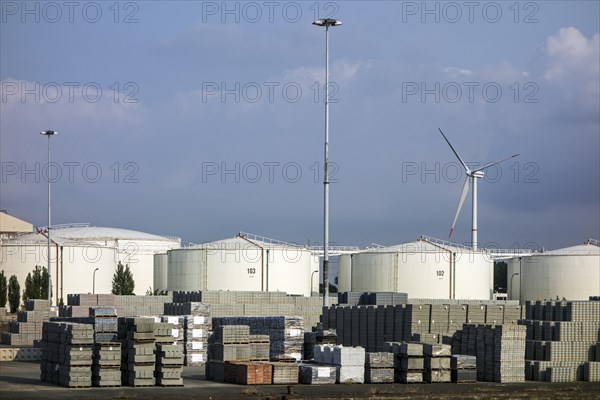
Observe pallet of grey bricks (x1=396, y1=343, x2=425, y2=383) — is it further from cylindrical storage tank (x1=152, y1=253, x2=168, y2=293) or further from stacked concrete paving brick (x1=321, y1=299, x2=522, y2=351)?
cylindrical storage tank (x1=152, y1=253, x2=168, y2=293)

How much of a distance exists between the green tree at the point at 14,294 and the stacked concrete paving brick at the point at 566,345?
57.1m

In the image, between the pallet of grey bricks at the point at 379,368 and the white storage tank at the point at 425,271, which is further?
the white storage tank at the point at 425,271

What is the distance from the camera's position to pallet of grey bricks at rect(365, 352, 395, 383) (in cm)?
3544

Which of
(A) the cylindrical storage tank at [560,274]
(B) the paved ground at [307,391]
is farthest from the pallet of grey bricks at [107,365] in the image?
(A) the cylindrical storage tank at [560,274]

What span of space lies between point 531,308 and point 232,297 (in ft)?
56.4

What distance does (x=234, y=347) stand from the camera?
36750 millimetres

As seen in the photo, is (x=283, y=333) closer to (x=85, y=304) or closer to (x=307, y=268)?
(x=85, y=304)

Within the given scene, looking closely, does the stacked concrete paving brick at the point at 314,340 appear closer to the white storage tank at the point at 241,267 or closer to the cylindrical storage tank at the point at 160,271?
the white storage tank at the point at 241,267

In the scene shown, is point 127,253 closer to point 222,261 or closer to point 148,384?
point 222,261

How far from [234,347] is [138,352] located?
15.3 feet

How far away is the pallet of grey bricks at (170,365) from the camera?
3309 cm

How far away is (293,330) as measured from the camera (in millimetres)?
39844

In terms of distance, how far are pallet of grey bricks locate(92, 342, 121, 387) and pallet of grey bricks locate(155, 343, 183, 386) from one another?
134 centimetres

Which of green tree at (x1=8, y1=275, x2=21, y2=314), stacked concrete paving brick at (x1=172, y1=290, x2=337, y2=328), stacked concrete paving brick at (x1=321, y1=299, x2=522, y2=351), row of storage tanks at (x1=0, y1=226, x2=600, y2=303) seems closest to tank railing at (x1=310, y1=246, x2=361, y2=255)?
row of storage tanks at (x1=0, y1=226, x2=600, y2=303)
